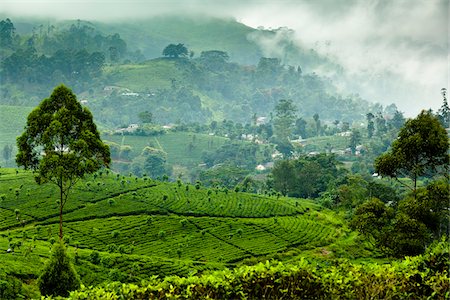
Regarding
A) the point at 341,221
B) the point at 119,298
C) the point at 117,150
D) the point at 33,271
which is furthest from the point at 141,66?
the point at 119,298

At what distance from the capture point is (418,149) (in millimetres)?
17234

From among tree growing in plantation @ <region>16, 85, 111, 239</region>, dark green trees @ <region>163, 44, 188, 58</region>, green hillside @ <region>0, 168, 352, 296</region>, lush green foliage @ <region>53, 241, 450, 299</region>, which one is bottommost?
green hillside @ <region>0, 168, 352, 296</region>

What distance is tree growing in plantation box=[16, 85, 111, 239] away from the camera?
63.8 ft

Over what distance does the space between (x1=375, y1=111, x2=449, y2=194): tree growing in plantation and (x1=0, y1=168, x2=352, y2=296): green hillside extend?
43.1 ft

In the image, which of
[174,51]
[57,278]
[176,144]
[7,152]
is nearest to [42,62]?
[174,51]

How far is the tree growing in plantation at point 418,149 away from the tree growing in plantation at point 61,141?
11.1m

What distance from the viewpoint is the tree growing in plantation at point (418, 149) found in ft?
55.7

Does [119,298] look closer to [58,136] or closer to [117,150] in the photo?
[58,136]

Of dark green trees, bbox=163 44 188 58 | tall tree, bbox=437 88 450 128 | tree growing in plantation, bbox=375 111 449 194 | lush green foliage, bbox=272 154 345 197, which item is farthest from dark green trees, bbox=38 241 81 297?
dark green trees, bbox=163 44 188 58

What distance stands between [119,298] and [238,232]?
28.3m

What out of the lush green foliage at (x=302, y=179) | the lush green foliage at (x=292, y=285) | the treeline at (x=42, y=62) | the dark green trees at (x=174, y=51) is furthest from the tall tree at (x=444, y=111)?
the treeline at (x=42, y=62)

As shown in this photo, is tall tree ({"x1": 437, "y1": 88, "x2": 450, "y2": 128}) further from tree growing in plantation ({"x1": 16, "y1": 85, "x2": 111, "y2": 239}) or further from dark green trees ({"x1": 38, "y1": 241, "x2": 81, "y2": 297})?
dark green trees ({"x1": 38, "y1": 241, "x2": 81, "y2": 297})

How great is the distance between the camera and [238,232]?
3547cm

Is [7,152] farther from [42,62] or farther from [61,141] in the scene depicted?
[61,141]
